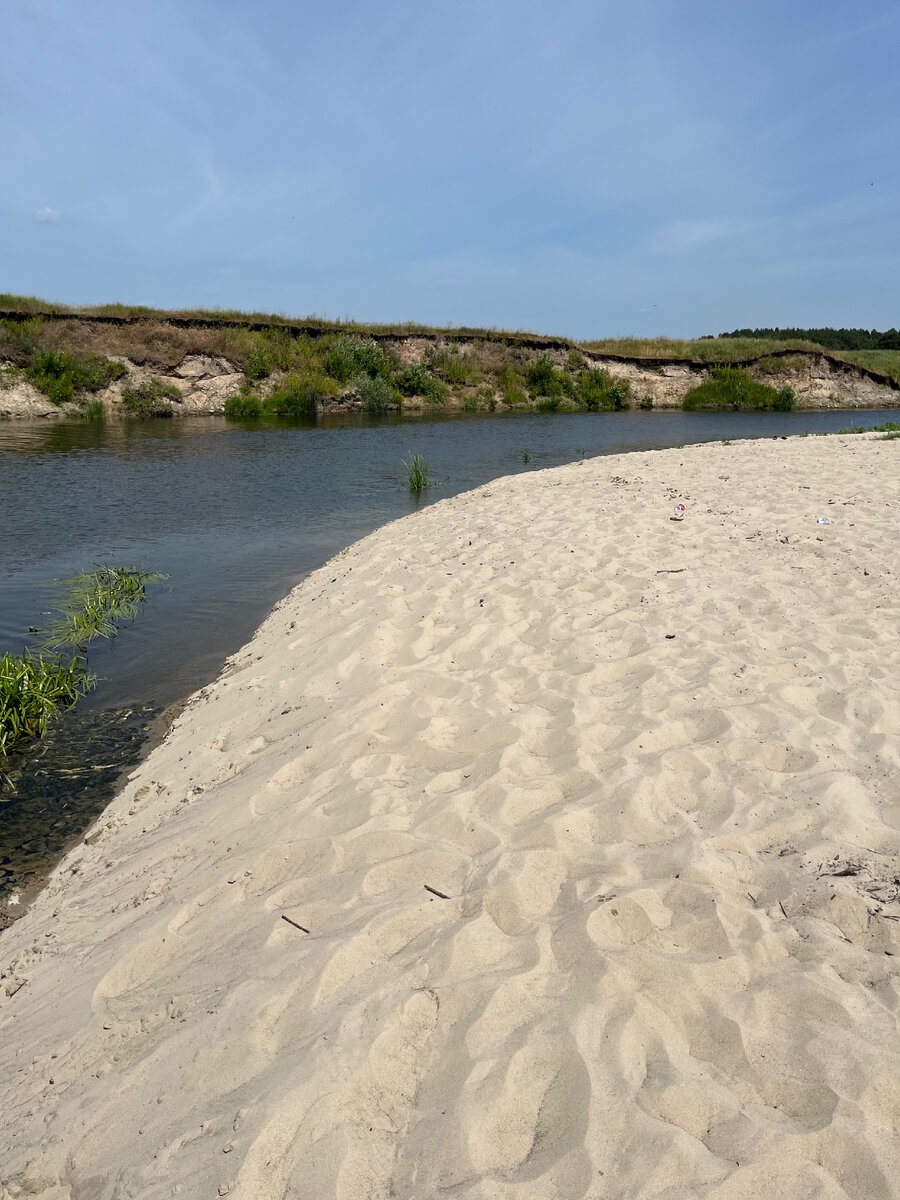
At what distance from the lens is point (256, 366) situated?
3416 centimetres

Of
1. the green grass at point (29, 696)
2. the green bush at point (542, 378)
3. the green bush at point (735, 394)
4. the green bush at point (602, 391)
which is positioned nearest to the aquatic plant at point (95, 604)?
the green grass at point (29, 696)

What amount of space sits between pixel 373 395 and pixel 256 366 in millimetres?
5575

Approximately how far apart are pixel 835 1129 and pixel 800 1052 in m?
0.23

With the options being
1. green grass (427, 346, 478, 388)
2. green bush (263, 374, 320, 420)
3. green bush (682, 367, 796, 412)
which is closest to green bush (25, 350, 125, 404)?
green bush (263, 374, 320, 420)

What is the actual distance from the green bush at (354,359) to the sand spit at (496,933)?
32.9m

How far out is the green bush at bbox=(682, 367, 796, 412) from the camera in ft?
129

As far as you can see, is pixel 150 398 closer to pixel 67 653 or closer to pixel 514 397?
pixel 514 397

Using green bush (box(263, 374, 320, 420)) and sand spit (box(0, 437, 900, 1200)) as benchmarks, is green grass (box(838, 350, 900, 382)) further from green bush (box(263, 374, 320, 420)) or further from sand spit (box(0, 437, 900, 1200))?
sand spit (box(0, 437, 900, 1200))

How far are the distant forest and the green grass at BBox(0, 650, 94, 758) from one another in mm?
58825

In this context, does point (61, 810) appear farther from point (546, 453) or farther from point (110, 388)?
point (110, 388)

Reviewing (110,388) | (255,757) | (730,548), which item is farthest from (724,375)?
(255,757)

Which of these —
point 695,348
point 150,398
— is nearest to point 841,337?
point 695,348

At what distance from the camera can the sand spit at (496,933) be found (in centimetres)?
180

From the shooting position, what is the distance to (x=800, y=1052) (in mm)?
1935
